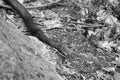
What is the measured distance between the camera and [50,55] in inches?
81.4

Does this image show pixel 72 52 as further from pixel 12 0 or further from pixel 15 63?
pixel 15 63

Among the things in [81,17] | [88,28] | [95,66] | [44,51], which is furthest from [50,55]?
[81,17]

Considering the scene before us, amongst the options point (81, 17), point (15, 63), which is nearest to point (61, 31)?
point (81, 17)

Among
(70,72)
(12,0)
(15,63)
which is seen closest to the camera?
(15,63)

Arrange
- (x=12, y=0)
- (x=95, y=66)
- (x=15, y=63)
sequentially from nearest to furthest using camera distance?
(x=15, y=63) < (x=95, y=66) < (x=12, y=0)

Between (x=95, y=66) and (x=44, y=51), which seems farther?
(x=95, y=66)

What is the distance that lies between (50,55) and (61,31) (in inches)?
25.0

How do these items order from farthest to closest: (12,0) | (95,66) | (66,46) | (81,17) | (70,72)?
(81,17) < (12,0) < (66,46) < (95,66) < (70,72)

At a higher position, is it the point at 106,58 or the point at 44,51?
the point at 44,51

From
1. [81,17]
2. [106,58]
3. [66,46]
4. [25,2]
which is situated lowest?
[106,58]

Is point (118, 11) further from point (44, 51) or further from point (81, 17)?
point (44, 51)

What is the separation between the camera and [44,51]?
206 cm

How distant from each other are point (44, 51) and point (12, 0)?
973 millimetres

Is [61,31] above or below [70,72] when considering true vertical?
above
